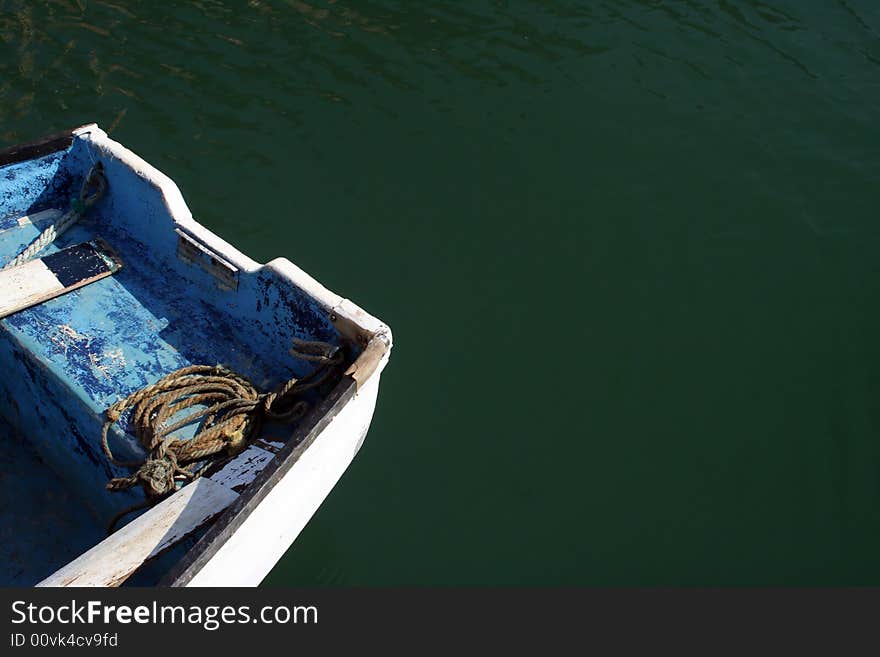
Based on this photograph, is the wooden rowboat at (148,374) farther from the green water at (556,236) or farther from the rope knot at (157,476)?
the green water at (556,236)

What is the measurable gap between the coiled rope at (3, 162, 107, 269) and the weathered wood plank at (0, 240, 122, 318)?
16 centimetres

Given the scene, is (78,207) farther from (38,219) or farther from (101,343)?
(101,343)

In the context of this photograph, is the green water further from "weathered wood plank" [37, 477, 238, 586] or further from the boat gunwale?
the boat gunwale

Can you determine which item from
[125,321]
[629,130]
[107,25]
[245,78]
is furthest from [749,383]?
[107,25]

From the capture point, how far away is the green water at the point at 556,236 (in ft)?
18.3

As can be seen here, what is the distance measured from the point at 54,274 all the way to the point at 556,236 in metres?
4.42

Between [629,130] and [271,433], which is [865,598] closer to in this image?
[271,433]

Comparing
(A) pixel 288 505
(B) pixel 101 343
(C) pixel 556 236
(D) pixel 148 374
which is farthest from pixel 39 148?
(C) pixel 556 236

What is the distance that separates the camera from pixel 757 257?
7.42 metres

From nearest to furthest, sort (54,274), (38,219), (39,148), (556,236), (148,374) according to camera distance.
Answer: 1. (148,374)
2. (54,274)
3. (39,148)
4. (38,219)
5. (556,236)

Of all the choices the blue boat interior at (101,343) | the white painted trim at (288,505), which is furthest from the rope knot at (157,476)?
the white painted trim at (288,505)

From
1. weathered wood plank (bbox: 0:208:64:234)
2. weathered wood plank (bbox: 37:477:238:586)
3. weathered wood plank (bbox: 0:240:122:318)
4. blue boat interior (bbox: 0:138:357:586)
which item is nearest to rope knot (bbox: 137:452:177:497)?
weathered wood plank (bbox: 37:477:238:586)

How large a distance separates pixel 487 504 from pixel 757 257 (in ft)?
12.4

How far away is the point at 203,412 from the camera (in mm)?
4578
